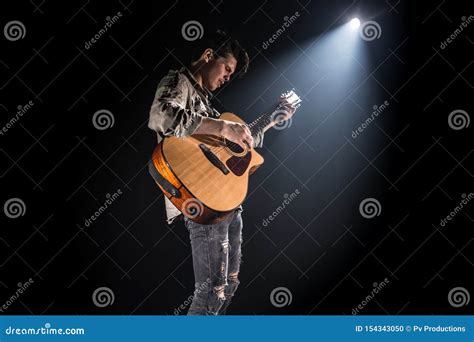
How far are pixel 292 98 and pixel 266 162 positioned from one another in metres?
0.42

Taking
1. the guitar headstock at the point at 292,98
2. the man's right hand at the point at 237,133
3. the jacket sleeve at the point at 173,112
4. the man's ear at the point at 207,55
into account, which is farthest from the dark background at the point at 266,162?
the jacket sleeve at the point at 173,112

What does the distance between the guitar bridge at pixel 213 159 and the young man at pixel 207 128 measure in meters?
0.08

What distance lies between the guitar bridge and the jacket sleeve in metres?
0.12

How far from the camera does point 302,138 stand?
3.34m

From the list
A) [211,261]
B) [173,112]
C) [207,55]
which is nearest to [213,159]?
[173,112]

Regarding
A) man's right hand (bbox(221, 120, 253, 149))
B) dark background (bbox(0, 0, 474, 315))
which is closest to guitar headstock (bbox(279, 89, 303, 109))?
dark background (bbox(0, 0, 474, 315))

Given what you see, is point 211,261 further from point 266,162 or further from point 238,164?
point 266,162

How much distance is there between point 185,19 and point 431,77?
1596 millimetres

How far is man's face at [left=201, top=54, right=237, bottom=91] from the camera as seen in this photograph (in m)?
2.96

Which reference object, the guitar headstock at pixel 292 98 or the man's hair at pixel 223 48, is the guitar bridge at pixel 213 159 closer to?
the man's hair at pixel 223 48

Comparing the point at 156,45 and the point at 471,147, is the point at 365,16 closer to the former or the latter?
the point at 471,147

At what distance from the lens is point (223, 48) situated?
3.02 metres

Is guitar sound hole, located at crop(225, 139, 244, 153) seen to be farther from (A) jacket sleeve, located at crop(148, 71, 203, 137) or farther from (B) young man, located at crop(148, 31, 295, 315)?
(A) jacket sleeve, located at crop(148, 71, 203, 137)

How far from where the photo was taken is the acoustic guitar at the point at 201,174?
265 centimetres
